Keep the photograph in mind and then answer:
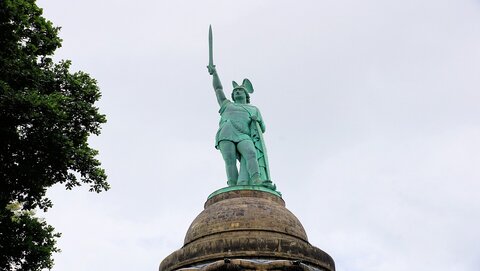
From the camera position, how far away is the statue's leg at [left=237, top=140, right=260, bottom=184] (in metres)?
14.2

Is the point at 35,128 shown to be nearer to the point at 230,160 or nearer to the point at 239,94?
the point at 230,160

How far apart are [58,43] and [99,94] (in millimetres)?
1280

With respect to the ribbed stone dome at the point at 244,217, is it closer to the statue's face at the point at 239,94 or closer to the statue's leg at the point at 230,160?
the statue's leg at the point at 230,160

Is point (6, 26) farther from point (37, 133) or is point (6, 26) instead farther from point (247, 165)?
point (247, 165)

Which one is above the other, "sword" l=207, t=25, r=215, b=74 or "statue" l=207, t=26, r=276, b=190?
"sword" l=207, t=25, r=215, b=74

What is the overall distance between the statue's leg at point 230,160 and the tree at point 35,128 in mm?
4466

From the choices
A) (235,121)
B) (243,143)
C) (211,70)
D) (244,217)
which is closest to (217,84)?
(211,70)

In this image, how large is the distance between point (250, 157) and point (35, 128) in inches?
237

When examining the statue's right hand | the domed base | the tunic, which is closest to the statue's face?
the tunic

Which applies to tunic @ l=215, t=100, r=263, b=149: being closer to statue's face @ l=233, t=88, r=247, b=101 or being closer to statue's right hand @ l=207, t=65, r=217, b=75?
statue's face @ l=233, t=88, r=247, b=101

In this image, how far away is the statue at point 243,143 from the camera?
565 inches

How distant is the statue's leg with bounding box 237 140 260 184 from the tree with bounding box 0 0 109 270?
14.5 ft

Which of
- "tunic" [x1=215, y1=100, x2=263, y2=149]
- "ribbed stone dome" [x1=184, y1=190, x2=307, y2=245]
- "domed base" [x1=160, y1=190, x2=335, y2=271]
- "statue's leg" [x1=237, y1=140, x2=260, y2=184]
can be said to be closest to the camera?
"domed base" [x1=160, y1=190, x2=335, y2=271]

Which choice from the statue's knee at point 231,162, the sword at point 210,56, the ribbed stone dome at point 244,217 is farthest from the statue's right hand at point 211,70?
the ribbed stone dome at point 244,217
